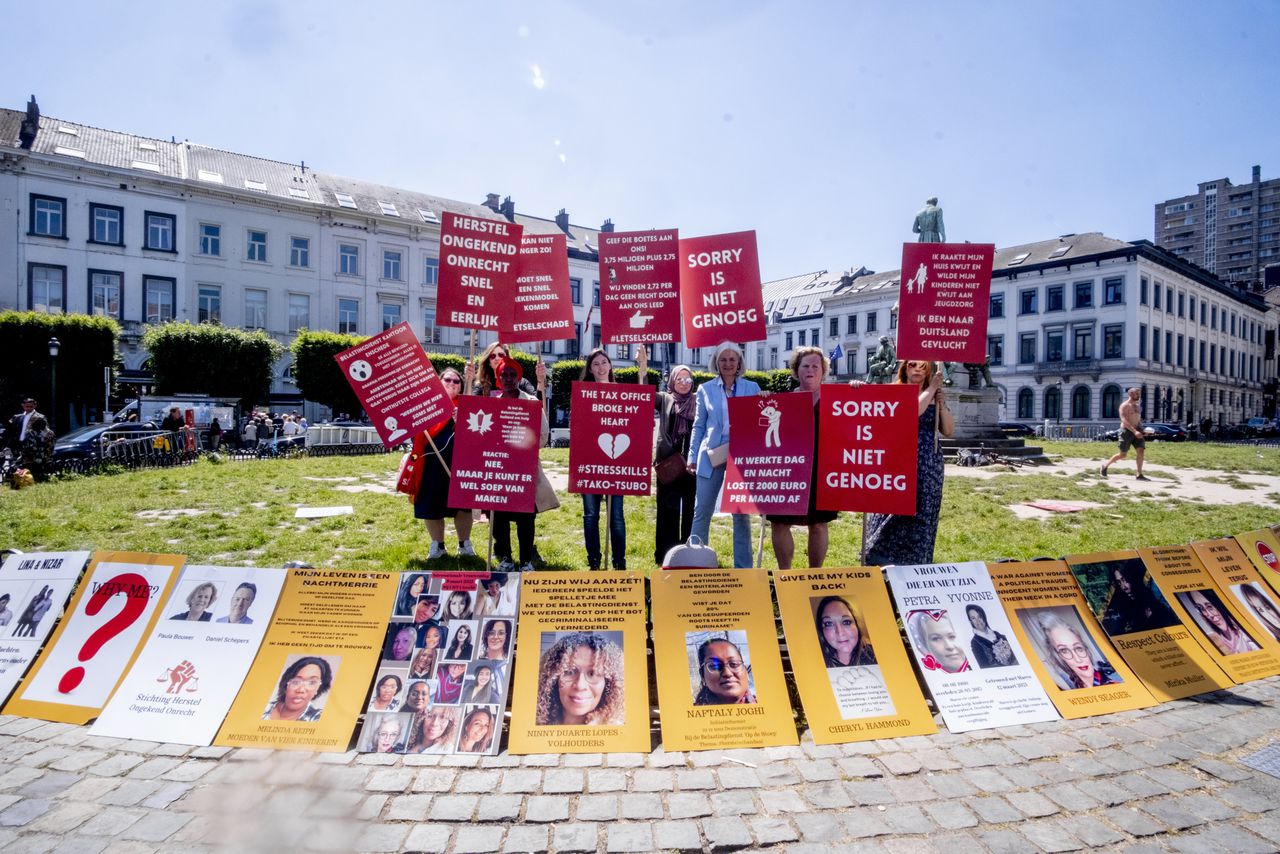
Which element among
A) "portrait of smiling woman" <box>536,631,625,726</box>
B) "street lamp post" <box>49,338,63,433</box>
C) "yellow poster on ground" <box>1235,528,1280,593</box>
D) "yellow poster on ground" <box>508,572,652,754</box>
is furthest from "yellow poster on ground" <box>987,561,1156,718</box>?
"street lamp post" <box>49,338,63,433</box>

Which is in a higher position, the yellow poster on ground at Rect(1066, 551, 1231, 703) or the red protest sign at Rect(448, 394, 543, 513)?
the red protest sign at Rect(448, 394, 543, 513)

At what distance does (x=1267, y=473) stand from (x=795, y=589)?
19.7 m

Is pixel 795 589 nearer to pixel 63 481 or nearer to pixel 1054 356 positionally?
pixel 63 481

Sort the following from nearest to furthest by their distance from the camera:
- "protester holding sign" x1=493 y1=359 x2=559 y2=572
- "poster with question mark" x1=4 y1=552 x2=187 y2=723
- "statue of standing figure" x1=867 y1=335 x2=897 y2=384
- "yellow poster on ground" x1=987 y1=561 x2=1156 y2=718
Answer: "poster with question mark" x1=4 y1=552 x2=187 y2=723
"yellow poster on ground" x1=987 y1=561 x2=1156 y2=718
"protester holding sign" x1=493 y1=359 x2=559 y2=572
"statue of standing figure" x1=867 y1=335 x2=897 y2=384

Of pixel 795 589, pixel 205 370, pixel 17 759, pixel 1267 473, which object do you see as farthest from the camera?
pixel 205 370

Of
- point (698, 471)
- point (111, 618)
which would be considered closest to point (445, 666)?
point (111, 618)

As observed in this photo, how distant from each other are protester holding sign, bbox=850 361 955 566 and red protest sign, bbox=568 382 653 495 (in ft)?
4.87

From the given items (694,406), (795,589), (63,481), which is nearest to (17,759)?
(795,589)

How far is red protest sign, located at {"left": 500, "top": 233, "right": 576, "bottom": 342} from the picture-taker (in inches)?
217

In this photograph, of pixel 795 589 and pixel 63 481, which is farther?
pixel 63 481

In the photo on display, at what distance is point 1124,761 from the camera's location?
3209 mm

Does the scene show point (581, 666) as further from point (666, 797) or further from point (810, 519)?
point (810, 519)

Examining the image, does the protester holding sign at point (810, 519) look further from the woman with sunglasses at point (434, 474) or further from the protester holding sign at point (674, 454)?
the woman with sunglasses at point (434, 474)

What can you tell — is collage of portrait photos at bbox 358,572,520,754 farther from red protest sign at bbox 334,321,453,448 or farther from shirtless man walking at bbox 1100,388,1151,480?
shirtless man walking at bbox 1100,388,1151,480
